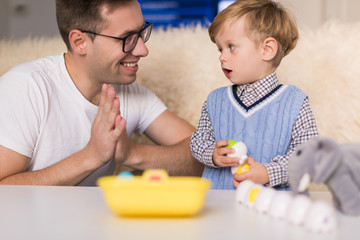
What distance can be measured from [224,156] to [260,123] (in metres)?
0.17

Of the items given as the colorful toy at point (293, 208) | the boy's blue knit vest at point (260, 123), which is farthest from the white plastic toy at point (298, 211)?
the boy's blue knit vest at point (260, 123)

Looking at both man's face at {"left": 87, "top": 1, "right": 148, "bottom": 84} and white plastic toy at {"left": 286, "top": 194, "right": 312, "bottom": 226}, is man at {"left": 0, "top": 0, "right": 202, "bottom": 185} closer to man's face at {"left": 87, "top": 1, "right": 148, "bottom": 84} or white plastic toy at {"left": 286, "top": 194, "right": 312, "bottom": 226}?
man's face at {"left": 87, "top": 1, "right": 148, "bottom": 84}

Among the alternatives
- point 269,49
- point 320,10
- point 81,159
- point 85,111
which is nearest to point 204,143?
point 269,49

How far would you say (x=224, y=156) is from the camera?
39.6 inches

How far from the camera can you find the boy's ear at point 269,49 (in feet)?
3.69

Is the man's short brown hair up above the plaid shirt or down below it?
above

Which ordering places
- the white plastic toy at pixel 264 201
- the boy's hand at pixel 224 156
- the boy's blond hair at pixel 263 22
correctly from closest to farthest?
the white plastic toy at pixel 264 201 → the boy's hand at pixel 224 156 → the boy's blond hair at pixel 263 22

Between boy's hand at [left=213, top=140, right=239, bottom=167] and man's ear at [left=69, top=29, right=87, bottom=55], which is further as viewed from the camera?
man's ear at [left=69, top=29, right=87, bottom=55]

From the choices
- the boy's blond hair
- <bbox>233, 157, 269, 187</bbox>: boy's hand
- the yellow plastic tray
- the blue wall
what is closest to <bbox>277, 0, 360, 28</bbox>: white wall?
the blue wall

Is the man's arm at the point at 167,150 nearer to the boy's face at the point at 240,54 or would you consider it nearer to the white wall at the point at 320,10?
the boy's face at the point at 240,54

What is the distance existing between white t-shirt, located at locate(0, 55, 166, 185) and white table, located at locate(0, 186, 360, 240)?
0.60 metres

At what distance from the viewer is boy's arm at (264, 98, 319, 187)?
1030mm

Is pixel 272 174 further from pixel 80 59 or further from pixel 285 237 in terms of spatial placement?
pixel 80 59

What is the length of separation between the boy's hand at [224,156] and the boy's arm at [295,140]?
3.6 inches
